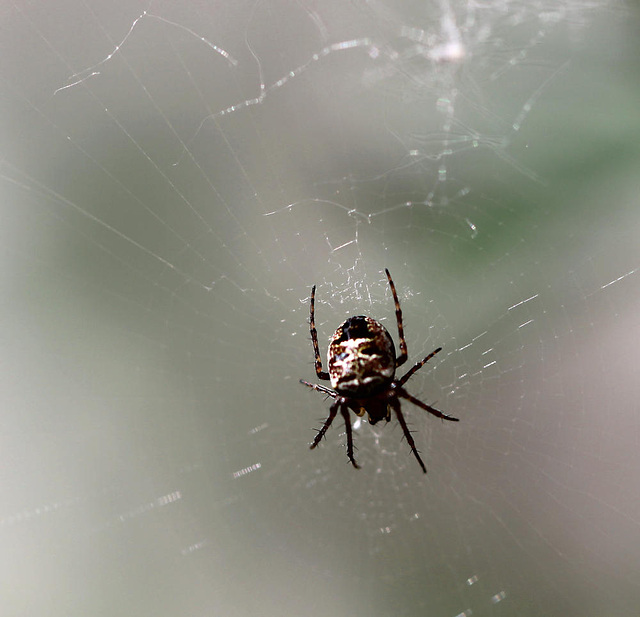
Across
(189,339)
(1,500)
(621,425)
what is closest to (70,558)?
(1,500)

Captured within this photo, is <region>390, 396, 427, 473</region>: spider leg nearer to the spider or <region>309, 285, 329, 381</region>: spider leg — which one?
the spider

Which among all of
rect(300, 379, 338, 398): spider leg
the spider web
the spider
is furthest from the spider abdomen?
the spider web

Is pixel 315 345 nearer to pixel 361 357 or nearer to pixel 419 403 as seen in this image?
pixel 361 357

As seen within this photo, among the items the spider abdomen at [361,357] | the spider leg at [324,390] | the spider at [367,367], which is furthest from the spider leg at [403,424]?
the spider leg at [324,390]

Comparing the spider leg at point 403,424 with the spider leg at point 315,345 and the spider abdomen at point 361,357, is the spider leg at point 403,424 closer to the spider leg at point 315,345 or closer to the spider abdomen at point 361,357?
the spider abdomen at point 361,357

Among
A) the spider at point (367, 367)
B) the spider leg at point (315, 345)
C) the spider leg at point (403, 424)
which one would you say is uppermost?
the spider leg at point (315, 345)

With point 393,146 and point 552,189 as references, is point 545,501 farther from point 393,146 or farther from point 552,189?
point 393,146
